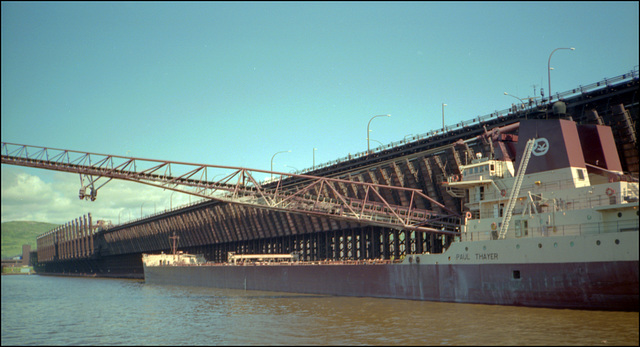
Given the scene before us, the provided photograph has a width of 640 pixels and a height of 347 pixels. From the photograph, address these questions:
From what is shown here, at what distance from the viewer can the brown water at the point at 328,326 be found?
25531 mm

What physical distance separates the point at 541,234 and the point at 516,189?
4.16m

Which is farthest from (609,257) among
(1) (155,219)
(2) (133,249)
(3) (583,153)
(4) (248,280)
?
(2) (133,249)

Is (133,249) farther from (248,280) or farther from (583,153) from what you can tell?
(583,153)

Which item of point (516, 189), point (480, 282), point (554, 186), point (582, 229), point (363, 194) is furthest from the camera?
point (363, 194)

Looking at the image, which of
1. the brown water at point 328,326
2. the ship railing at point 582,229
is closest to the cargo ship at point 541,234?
the ship railing at point 582,229

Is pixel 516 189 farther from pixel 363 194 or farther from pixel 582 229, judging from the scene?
pixel 363 194

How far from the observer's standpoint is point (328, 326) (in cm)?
3059

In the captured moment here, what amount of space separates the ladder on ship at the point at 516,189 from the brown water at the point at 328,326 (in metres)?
5.70

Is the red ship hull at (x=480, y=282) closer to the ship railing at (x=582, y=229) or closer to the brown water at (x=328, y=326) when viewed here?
the brown water at (x=328, y=326)

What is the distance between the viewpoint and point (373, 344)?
2472 cm

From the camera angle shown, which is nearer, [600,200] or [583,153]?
[600,200]

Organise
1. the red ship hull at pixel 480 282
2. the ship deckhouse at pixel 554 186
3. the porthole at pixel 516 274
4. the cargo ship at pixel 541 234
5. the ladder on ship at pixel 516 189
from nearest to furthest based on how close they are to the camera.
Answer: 1. the red ship hull at pixel 480 282
2. the cargo ship at pixel 541 234
3. the ship deckhouse at pixel 554 186
4. the porthole at pixel 516 274
5. the ladder on ship at pixel 516 189

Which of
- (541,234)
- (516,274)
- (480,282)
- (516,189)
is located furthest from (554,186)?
(480,282)

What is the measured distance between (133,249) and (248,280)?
3391 inches
